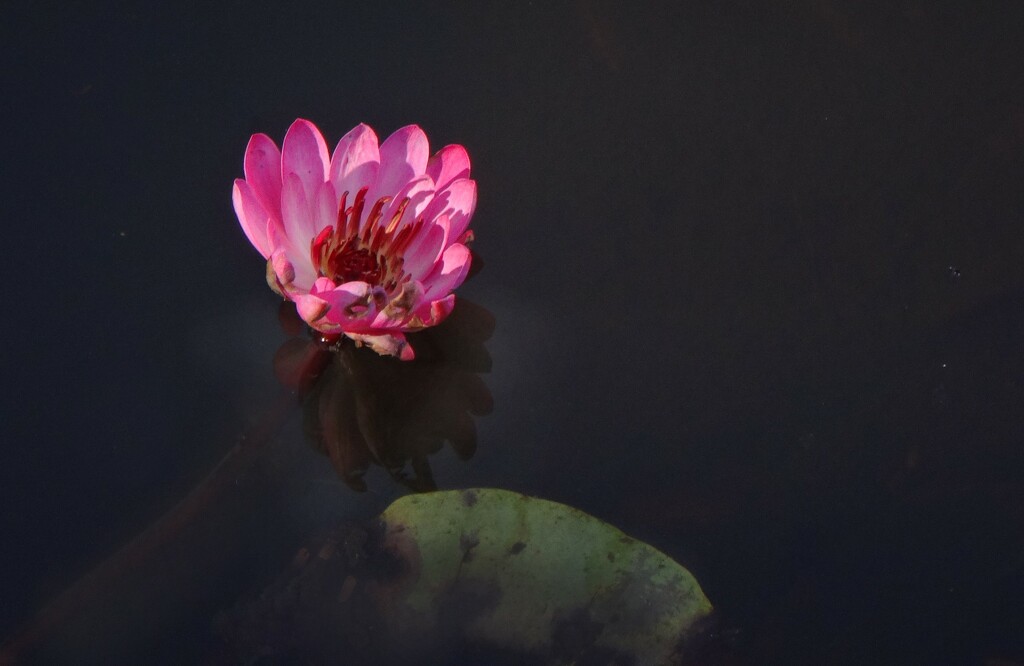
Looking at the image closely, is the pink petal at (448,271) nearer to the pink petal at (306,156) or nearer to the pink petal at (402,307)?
the pink petal at (402,307)

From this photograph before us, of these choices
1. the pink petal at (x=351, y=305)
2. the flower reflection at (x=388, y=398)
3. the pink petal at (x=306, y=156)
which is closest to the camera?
the pink petal at (x=351, y=305)

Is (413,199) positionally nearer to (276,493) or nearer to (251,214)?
(251,214)

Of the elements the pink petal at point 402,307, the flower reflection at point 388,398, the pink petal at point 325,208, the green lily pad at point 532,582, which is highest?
the pink petal at point 325,208

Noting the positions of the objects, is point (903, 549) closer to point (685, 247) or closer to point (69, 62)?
point (685, 247)

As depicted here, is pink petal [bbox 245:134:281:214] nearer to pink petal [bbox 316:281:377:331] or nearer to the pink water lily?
the pink water lily

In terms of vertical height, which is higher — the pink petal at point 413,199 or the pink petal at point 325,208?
the pink petal at point 413,199

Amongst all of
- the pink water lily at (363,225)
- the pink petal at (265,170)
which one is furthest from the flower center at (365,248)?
the pink petal at (265,170)

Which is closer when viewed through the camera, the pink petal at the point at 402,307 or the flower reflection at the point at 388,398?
the pink petal at the point at 402,307

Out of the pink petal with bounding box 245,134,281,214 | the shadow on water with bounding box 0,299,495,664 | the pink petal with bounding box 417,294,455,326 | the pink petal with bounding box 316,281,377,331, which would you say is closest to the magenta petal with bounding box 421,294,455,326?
the pink petal with bounding box 417,294,455,326

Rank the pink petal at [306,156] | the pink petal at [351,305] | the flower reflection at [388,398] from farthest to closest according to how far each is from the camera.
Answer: the flower reflection at [388,398] < the pink petal at [306,156] < the pink petal at [351,305]
